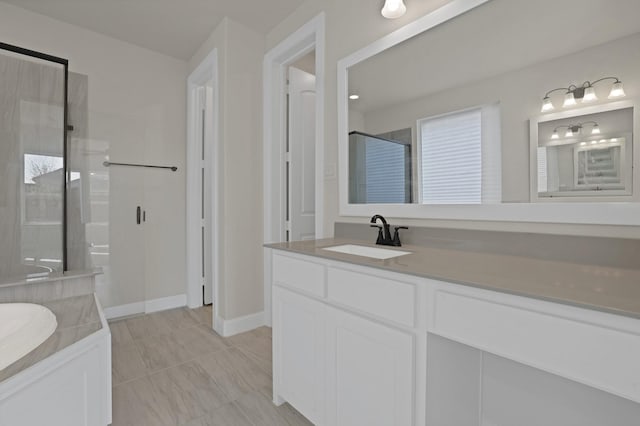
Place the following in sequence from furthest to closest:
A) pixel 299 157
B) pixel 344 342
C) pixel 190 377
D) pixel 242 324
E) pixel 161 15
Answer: pixel 299 157, pixel 242 324, pixel 161 15, pixel 190 377, pixel 344 342

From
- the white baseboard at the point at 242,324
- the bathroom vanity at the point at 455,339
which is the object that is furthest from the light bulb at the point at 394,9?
the white baseboard at the point at 242,324

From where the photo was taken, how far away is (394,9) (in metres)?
1.52

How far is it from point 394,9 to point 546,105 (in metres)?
0.90

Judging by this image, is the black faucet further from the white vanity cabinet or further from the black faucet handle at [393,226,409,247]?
the white vanity cabinet

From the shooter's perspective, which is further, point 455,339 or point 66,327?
point 66,327

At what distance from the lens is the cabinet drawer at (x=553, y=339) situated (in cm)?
61

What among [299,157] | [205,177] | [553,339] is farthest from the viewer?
[205,177]

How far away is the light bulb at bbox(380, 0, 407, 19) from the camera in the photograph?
4.94 ft

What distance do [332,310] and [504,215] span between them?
82 centimetres

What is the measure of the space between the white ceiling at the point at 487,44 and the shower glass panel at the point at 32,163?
6.71 ft

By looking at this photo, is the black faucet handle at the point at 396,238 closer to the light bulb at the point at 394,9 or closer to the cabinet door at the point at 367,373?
the cabinet door at the point at 367,373

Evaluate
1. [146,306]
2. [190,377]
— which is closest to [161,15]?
[146,306]

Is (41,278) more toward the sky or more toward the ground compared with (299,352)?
more toward the sky

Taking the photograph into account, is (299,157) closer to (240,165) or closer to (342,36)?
(240,165)
